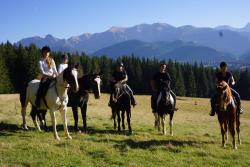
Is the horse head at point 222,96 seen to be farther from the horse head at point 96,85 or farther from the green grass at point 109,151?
the horse head at point 96,85

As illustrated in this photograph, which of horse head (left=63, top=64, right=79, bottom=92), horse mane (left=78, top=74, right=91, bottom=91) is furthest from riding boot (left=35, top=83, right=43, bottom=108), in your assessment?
horse mane (left=78, top=74, right=91, bottom=91)

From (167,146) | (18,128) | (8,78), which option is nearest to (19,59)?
(8,78)

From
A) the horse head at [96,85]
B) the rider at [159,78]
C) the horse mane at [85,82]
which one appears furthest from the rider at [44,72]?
the rider at [159,78]

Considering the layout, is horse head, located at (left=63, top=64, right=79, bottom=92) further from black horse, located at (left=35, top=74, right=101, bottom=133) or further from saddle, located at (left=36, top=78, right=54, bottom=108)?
black horse, located at (left=35, top=74, right=101, bottom=133)

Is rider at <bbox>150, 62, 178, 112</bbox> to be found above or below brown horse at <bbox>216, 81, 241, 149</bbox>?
above

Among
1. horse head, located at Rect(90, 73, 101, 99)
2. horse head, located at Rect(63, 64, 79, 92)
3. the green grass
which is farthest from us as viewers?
horse head, located at Rect(90, 73, 101, 99)

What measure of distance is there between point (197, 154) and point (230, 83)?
16.1ft

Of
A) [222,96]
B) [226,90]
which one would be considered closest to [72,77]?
[222,96]

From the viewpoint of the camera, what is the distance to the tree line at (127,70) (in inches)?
3676

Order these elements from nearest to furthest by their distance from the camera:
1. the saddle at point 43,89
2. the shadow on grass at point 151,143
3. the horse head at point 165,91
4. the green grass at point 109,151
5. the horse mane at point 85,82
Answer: the green grass at point 109,151
the shadow on grass at point 151,143
the saddle at point 43,89
the horse mane at point 85,82
the horse head at point 165,91

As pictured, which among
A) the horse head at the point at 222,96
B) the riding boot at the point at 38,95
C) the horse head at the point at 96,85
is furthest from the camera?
the horse head at the point at 96,85

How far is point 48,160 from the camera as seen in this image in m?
12.8

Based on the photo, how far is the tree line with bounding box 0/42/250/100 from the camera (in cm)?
9338

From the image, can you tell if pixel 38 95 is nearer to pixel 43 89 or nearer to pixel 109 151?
pixel 43 89
